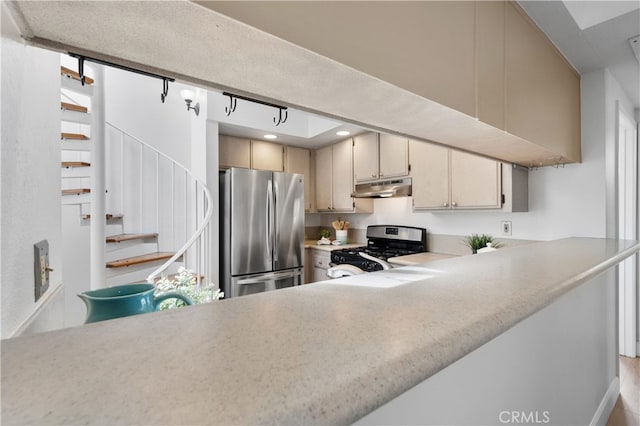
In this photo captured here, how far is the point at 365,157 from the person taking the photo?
354 centimetres

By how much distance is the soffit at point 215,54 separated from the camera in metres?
0.49

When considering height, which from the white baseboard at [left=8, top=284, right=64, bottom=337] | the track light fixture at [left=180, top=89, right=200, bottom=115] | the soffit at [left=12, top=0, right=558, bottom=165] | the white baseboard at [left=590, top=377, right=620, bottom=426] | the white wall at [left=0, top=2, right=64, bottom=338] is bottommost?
the white baseboard at [left=590, top=377, right=620, bottom=426]

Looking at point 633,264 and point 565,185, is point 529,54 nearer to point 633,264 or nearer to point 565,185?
point 565,185

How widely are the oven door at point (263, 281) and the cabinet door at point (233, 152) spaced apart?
1310 millimetres

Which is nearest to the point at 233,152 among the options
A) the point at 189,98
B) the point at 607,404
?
the point at 189,98

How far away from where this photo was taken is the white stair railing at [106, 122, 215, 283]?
10.6ft

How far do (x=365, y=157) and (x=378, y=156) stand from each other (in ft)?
0.68

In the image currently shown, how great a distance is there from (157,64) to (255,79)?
0.73 ft

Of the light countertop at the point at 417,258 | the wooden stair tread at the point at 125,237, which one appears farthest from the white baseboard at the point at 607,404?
the wooden stair tread at the point at 125,237

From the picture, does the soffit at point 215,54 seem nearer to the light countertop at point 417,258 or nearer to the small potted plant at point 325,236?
the light countertop at point 417,258

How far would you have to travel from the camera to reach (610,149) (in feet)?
6.56

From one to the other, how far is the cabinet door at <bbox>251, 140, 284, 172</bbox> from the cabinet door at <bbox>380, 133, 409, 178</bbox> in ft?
4.43

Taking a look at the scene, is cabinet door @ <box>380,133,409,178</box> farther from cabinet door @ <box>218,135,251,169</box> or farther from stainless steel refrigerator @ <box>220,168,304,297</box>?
cabinet door @ <box>218,135,251,169</box>

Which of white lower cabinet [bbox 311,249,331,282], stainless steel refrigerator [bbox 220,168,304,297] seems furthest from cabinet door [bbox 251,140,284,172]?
white lower cabinet [bbox 311,249,331,282]
